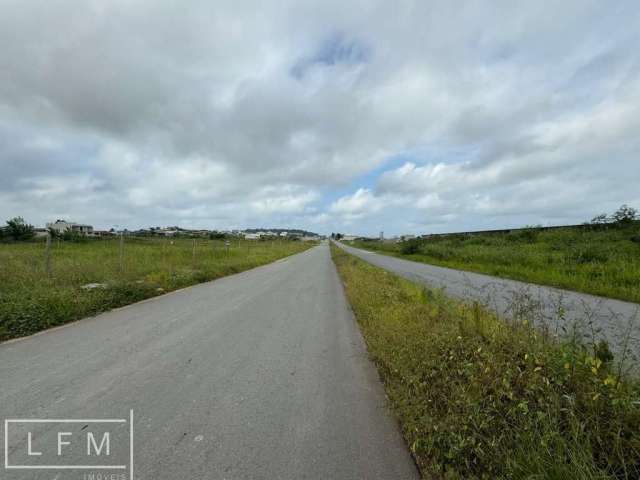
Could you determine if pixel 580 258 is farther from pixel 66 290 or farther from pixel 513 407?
pixel 66 290

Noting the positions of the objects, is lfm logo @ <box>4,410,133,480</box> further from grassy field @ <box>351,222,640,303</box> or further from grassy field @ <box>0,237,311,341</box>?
grassy field @ <box>351,222,640,303</box>

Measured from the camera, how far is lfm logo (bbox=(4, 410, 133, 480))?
205cm

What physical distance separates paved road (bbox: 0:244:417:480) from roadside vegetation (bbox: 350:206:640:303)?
9.90 metres

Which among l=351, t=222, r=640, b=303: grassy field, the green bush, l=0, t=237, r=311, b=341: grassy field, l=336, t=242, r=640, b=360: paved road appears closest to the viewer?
l=336, t=242, r=640, b=360: paved road

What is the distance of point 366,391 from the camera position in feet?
10.5

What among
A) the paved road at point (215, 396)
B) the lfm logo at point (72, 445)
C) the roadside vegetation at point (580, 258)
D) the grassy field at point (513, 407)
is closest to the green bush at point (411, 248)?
the roadside vegetation at point (580, 258)

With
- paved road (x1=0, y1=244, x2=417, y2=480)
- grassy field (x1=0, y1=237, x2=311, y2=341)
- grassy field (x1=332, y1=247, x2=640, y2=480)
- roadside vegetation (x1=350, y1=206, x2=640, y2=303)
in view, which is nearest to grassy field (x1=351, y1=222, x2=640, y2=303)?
roadside vegetation (x1=350, y1=206, x2=640, y2=303)

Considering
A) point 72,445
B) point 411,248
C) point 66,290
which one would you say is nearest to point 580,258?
point 72,445

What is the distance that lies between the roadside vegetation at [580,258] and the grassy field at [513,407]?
27.9ft

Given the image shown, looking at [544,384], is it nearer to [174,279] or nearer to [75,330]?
Result: [75,330]

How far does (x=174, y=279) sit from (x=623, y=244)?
78.7ft

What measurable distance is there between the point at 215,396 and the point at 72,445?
1.16m

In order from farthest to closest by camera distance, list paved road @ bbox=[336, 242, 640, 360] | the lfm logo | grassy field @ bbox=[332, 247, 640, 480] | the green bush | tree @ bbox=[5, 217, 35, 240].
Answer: the green bush, tree @ bbox=[5, 217, 35, 240], paved road @ bbox=[336, 242, 640, 360], the lfm logo, grassy field @ bbox=[332, 247, 640, 480]

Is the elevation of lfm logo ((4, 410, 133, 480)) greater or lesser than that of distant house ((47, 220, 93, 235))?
lesser
